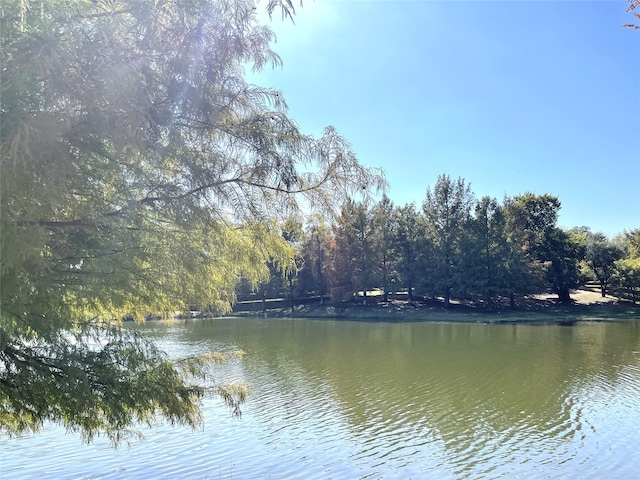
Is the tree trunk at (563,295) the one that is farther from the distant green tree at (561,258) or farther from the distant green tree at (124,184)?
the distant green tree at (124,184)

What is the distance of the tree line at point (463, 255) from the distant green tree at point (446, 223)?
0.09 meters

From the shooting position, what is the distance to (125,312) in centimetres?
452

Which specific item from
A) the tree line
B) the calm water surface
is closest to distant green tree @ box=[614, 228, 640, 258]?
the tree line

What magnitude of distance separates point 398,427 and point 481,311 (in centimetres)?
3258

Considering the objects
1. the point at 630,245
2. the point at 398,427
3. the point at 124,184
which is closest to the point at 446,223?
the point at 630,245

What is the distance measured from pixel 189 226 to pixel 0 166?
4.37 feet

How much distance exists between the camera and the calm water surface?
8.56 metres

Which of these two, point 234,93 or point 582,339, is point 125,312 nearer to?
point 234,93

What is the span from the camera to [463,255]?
42719 millimetres

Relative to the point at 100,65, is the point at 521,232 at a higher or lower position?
higher

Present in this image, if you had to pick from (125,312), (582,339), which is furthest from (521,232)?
(125,312)

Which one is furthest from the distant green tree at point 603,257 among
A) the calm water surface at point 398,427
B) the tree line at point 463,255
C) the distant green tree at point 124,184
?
the distant green tree at point 124,184

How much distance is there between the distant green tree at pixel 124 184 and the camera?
8.46ft

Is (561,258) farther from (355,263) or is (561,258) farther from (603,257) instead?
(355,263)
